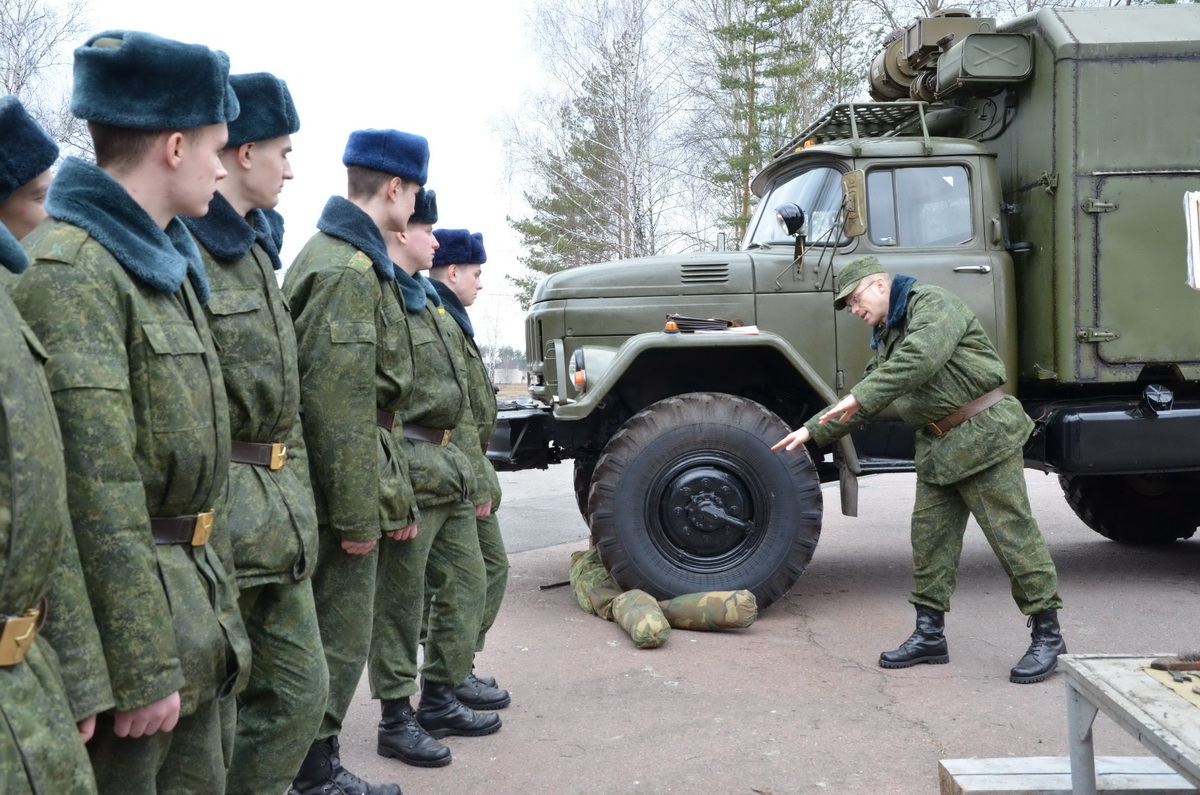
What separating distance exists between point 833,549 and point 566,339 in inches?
102

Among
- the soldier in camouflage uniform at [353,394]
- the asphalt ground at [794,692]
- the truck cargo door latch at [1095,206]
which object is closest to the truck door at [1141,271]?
the truck cargo door latch at [1095,206]

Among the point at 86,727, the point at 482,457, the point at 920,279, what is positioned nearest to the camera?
the point at 86,727

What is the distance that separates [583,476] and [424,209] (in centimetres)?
305

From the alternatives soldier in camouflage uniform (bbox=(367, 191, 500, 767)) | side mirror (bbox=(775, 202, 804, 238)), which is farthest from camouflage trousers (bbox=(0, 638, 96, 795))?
side mirror (bbox=(775, 202, 804, 238))

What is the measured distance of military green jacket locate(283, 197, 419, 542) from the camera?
10.1 feet

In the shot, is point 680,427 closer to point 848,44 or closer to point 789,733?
point 789,733

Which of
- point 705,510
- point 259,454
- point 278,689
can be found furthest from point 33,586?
point 705,510

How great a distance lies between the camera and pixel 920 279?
19.5ft

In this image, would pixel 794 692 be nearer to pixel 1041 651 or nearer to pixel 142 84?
pixel 1041 651

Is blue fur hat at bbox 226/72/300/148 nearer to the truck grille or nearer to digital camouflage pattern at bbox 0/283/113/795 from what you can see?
Answer: digital camouflage pattern at bbox 0/283/113/795

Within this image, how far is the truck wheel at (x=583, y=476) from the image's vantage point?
6.46m

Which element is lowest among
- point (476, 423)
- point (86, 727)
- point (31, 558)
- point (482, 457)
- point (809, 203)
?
point (482, 457)

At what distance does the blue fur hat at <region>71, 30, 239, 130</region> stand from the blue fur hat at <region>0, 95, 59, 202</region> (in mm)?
84

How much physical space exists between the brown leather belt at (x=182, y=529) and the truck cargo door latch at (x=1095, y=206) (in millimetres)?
4916
